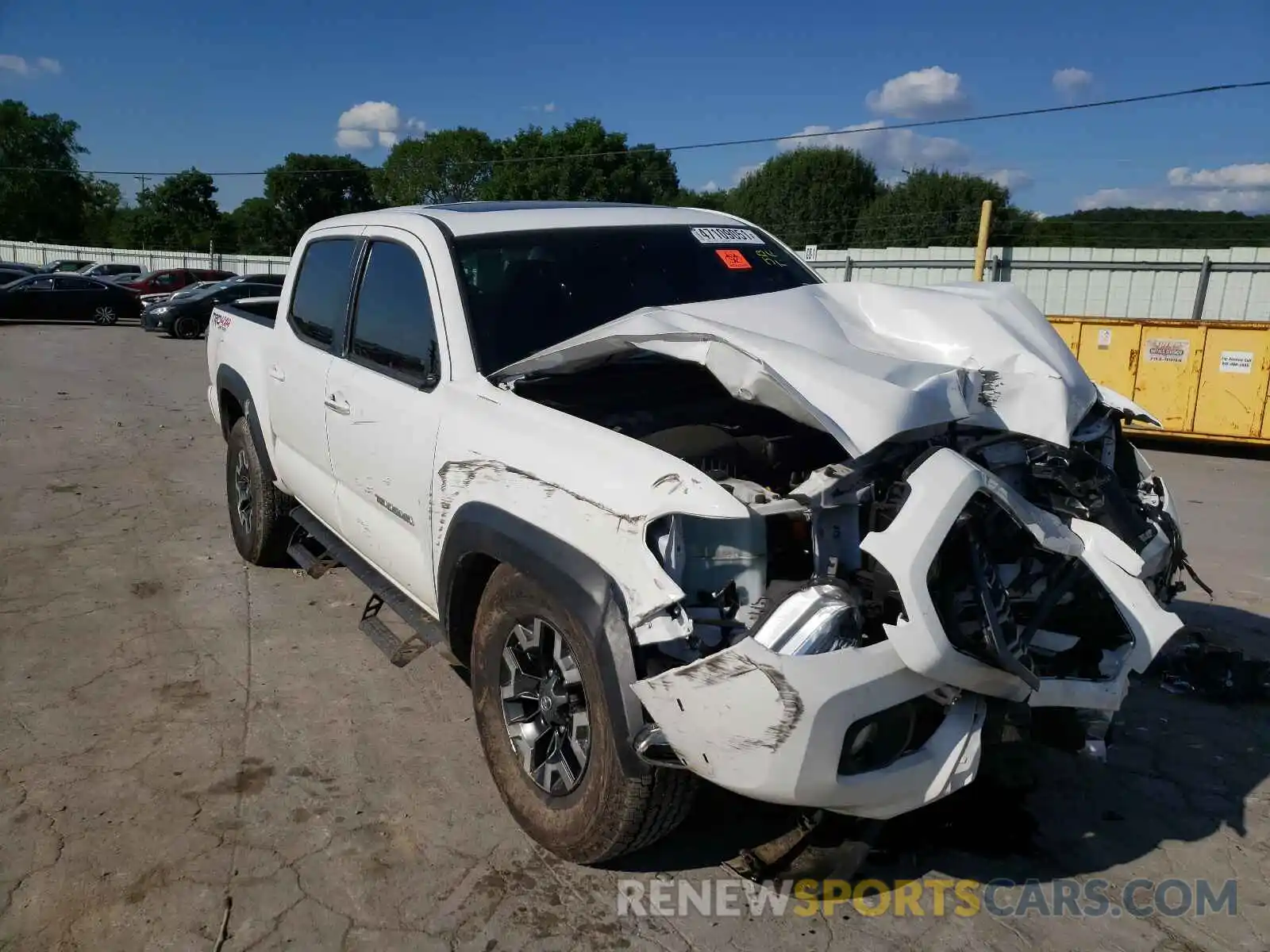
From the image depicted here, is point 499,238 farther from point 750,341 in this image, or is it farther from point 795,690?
point 795,690

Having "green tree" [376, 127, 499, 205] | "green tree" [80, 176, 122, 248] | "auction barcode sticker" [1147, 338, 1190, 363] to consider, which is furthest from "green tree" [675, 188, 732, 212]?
"auction barcode sticker" [1147, 338, 1190, 363]

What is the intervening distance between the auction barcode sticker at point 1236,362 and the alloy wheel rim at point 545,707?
35.8 ft

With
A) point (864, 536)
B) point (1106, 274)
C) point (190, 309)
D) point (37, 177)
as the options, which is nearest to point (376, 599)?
point (864, 536)

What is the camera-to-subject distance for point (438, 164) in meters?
79.4

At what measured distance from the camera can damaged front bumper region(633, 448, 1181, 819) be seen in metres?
2.23

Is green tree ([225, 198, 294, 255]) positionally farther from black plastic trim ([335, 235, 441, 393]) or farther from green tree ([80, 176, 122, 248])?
black plastic trim ([335, 235, 441, 393])

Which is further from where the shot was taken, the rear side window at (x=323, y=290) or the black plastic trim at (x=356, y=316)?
the rear side window at (x=323, y=290)

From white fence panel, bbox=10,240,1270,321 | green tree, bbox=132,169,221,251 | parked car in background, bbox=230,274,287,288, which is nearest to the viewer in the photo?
white fence panel, bbox=10,240,1270,321

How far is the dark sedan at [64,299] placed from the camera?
26266 mm

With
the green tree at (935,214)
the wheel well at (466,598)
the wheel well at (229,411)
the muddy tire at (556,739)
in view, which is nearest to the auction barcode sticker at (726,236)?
the wheel well at (466,598)

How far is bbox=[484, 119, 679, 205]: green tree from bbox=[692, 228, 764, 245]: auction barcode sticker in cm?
5156

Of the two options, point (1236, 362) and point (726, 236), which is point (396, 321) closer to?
point (726, 236)

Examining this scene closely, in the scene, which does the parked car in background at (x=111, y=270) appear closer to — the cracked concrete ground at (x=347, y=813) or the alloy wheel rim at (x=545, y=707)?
the cracked concrete ground at (x=347, y=813)

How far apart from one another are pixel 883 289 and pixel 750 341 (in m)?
0.90
